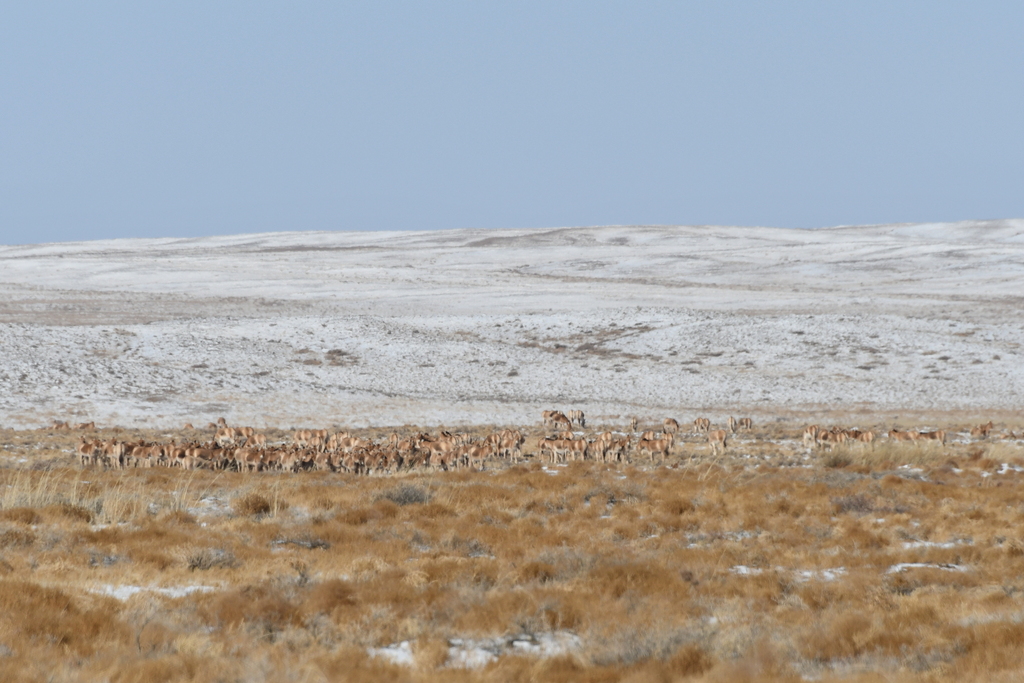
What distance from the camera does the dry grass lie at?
22.9 ft

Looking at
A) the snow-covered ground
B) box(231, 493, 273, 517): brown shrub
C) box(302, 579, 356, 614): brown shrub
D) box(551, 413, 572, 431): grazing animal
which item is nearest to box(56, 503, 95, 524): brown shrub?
box(231, 493, 273, 517): brown shrub

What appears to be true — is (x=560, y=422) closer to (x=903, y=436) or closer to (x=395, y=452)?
(x=903, y=436)

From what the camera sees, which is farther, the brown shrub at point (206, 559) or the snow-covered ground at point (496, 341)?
the snow-covered ground at point (496, 341)

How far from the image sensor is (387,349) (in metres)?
53.8

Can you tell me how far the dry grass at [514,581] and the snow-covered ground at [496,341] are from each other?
24969mm

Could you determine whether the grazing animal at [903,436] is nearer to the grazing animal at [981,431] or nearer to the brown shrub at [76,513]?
the grazing animal at [981,431]

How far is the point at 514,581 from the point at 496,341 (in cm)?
4744

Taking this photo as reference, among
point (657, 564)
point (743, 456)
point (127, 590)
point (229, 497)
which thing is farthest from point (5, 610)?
point (743, 456)

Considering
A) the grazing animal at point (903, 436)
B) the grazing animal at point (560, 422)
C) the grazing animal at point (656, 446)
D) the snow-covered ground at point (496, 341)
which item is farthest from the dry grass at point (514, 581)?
the snow-covered ground at point (496, 341)

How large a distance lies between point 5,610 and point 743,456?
62.3 feet

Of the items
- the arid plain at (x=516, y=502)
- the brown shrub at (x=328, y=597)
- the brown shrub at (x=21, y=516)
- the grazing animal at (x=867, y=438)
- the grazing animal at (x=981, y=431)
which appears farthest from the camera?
the grazing animal at (x=981, y=431)

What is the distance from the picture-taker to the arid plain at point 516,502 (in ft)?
24.1

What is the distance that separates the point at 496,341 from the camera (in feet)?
186

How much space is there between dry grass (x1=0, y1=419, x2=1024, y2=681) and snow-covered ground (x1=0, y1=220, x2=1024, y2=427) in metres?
25.0
